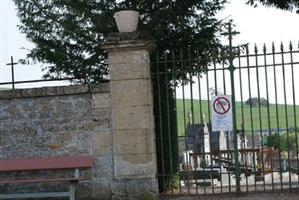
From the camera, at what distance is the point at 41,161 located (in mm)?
9648

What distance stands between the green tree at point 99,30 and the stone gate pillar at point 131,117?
112cm

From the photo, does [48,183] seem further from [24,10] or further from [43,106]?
[24,10]

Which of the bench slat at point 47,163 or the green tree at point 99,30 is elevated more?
the green tree at point 99,30

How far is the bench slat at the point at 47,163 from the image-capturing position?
946 centimetres

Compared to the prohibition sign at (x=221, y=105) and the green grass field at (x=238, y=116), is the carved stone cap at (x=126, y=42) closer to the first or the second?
the green grass field at (x=238, y=116)

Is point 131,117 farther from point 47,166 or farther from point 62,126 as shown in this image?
point 47,166

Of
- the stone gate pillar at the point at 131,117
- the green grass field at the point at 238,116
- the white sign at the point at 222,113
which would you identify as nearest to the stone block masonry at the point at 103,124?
the stone gate pillar at the point at 131,117

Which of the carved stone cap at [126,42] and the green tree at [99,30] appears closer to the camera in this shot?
the carved stone cap at [126,42]

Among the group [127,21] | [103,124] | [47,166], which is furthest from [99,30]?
[47,166]

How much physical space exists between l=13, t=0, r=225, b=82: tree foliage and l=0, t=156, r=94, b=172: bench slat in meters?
2.78

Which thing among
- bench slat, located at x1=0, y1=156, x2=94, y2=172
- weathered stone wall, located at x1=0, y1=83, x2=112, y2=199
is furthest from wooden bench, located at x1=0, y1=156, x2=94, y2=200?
weathered stone wall, located at x1=0, y1=83, x2=112, y2=199

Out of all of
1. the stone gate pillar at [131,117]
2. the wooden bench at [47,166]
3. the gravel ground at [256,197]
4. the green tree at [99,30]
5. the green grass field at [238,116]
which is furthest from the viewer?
the green tree at [99,30]

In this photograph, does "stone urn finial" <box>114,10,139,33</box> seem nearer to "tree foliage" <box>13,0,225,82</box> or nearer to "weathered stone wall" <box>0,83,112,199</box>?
"weathered stone wall" <box>0,83,112,199</box>

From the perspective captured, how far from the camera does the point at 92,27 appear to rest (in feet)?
38.8
